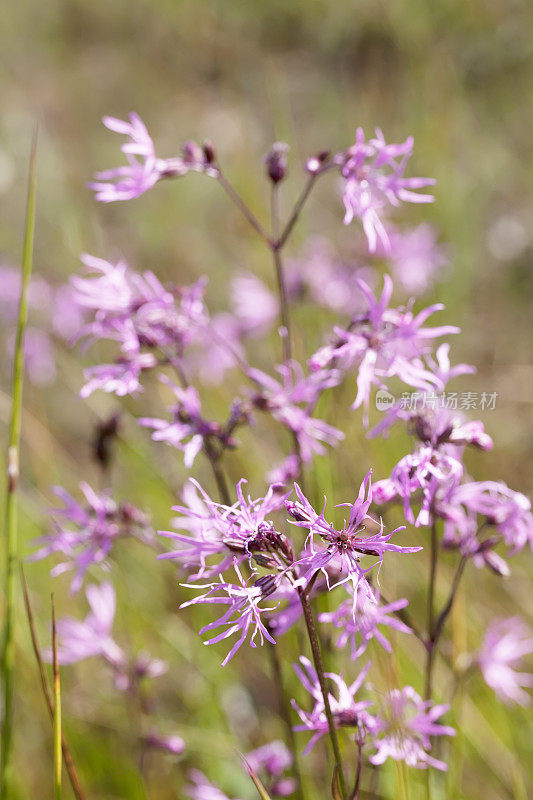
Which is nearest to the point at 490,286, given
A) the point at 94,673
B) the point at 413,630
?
the point at 94,673

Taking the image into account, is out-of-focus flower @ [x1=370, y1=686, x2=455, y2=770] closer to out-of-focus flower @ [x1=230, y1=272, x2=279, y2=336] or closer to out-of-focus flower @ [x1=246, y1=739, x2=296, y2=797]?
out-of-focus flower @ [x1=246, y1=739, x2=296, y2=797]

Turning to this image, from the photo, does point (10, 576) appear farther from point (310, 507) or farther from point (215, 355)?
point (215, 355)

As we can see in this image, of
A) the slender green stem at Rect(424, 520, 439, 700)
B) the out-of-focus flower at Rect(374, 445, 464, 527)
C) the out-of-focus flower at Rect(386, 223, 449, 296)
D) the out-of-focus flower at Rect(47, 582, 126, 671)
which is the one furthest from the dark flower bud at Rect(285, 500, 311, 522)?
the out-of-focus flower at Rect(386, 223, 449, 296)

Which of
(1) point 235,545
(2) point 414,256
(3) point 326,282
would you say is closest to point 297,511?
(1) point 235,545

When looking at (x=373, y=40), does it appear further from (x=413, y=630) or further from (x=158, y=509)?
(x=413, y=630)

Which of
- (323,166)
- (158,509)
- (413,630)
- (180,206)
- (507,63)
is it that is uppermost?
(507,63)

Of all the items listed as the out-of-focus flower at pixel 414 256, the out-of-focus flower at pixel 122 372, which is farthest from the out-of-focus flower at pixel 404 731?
the out-of-focus flower at pixel 414 256
